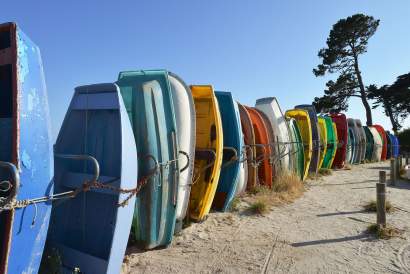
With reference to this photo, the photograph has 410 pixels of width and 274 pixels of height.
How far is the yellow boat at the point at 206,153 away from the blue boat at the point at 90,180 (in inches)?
79.4

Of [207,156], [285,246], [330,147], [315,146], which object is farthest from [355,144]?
[285,246]

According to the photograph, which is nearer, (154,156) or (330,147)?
(154,156)

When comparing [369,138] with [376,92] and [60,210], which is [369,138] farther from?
[60,210]

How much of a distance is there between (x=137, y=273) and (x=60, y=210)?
1.02 metres

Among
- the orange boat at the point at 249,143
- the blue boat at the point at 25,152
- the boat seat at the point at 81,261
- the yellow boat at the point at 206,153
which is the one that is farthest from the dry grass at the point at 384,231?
the blue boat at the point at 25,152

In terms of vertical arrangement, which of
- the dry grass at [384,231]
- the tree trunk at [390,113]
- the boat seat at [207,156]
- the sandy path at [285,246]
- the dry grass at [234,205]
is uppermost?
the tree trunk at [390,113]

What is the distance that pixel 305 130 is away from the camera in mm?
11562

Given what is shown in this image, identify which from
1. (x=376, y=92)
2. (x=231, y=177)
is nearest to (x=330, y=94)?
(x=376, y=92)

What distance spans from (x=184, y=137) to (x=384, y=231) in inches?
118

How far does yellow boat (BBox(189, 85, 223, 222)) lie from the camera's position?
5770 millimetres

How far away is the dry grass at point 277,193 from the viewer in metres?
6.96

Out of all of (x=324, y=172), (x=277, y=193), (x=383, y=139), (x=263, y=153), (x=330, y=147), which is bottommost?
(x=277, y=193)

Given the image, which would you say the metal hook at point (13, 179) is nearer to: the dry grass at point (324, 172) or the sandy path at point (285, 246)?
the sandy path at point (285, 246)

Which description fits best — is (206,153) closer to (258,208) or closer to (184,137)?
(184,137)
